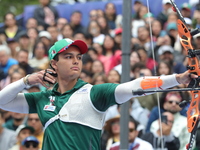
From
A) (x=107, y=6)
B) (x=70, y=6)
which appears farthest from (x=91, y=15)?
(x=70, y=6)

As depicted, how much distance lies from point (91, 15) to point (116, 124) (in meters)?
5.87

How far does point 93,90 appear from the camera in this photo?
495 centimetres

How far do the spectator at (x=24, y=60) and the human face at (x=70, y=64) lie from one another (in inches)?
217

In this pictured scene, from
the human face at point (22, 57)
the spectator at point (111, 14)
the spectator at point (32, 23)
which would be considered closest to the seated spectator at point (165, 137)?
the human face at point (22, 57)

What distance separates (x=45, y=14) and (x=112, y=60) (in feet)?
12.5

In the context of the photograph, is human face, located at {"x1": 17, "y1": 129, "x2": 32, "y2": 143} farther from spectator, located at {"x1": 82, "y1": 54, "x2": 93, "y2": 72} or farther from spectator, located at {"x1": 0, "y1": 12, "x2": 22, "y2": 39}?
spectator, located at {"x1": 0, "y1": 12, "x2": 22, "y2": 39}

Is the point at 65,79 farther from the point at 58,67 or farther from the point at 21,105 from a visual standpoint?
the point at 21,105

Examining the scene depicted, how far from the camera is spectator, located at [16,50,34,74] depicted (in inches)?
426

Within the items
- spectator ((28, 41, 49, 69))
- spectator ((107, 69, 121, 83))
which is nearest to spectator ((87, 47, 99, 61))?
spectator ((28, 41, 49, 69))

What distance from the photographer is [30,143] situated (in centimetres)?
786

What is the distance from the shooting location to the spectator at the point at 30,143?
7.84m

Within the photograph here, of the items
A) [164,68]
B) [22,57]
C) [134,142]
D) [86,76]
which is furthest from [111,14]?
[134,142]

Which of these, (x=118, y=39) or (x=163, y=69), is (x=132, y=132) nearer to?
(x=163, y=69)

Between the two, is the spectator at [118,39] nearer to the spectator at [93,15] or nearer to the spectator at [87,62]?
the spectator at [87,62]
